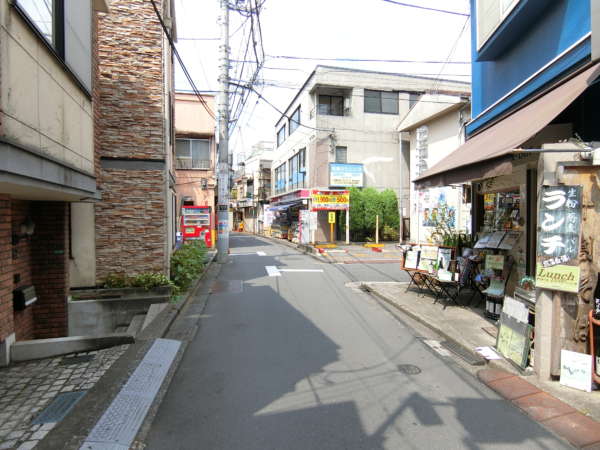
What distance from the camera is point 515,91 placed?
7.21 metres

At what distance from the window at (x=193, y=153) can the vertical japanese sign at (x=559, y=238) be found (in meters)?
19.7

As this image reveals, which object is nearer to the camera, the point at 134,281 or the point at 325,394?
the point at 325,394

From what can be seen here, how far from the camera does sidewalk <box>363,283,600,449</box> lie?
10.9ft

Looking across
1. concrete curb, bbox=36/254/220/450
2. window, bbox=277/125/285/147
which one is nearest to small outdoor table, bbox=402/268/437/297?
concrete curb, bbox=36/254/220/450

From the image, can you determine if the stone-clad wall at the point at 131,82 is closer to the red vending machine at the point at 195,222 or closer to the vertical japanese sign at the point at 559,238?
the vertical japanese sign at the point at 559,238

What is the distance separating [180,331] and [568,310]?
5.54 m

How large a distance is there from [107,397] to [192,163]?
19042mm

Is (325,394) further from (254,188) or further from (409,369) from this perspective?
(254,188)

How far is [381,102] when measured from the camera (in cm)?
2592

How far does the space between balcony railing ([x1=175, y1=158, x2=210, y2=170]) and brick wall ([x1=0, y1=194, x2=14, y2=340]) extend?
17.2 m

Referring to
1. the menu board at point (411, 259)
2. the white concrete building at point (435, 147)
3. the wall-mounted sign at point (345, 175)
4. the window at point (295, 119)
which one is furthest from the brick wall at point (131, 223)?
the window at point (295, 119)

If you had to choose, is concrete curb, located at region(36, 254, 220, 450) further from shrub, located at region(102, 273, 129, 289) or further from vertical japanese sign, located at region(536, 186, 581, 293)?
vertical japanese sign, located at region(536, 186, 581, 293)

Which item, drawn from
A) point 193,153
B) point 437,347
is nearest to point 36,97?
point 437,347

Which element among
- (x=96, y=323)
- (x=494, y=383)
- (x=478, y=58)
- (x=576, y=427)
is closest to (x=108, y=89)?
(x=96, y=323)
